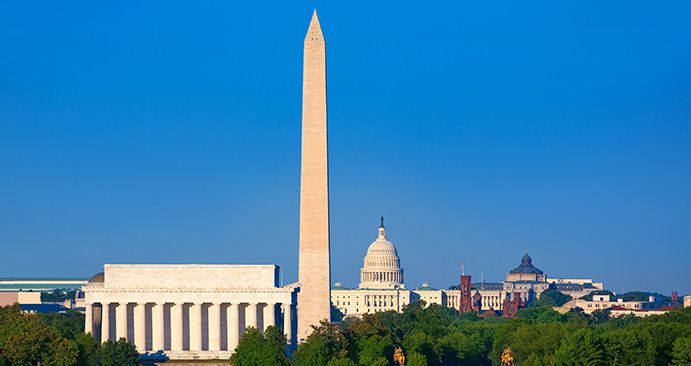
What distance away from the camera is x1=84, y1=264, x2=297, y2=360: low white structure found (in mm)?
152750

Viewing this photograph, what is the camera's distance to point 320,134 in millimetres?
141625

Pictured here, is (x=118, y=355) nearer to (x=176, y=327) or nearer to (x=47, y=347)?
(x=47, y=347)

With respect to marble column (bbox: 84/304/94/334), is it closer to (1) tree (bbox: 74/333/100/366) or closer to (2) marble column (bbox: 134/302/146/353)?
(2) marble column (bbox: 134/302/146/353)

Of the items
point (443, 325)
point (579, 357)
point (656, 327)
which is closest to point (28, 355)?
point (579, 357)

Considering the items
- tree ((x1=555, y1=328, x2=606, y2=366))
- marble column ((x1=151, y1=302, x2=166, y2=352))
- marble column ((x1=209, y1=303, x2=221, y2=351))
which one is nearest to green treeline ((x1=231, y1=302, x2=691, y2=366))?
tree ((x1=555, y1=328, x2=606, y2=366))

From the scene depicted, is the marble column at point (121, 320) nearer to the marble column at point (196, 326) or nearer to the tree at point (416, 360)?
the marble column at point (196, 326)

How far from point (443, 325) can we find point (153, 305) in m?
→ 34.7

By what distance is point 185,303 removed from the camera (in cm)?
15388

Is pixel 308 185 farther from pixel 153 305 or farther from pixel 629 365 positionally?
pixel 629 365

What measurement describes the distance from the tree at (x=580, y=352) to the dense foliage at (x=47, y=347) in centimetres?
2733

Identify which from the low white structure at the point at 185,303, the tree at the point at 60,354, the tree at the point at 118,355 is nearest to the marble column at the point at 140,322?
the low white structure at the point at 185,303

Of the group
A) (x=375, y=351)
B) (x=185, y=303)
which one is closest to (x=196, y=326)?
(x=185, y=303)

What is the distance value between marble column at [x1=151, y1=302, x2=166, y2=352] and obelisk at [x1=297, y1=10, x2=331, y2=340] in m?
14.3

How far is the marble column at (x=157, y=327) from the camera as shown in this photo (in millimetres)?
152625
